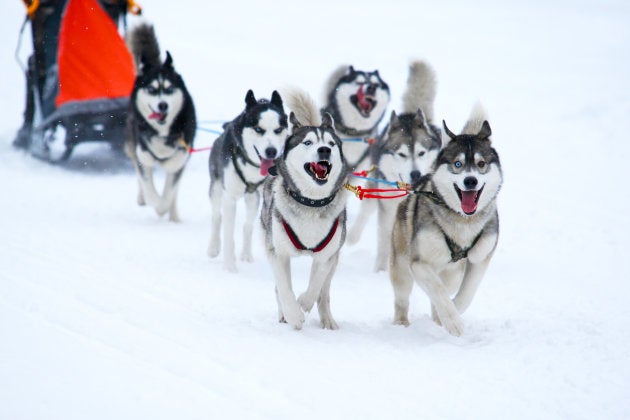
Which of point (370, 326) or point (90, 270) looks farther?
point (90, 270)

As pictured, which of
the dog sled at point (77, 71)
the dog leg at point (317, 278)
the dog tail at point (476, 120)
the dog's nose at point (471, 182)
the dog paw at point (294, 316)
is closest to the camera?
the dog's nose at point (471, 182)

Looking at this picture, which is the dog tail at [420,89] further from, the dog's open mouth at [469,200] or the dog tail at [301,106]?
the dog's open mouth at [469,200]

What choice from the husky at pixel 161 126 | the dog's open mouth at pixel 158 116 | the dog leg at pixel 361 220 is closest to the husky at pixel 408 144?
the dog leg at pixel 361 220

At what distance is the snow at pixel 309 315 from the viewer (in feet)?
7.69

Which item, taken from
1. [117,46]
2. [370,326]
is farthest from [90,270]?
[117,46]

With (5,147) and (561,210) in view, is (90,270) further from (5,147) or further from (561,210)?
(5,147)

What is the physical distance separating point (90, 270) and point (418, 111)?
239 cm

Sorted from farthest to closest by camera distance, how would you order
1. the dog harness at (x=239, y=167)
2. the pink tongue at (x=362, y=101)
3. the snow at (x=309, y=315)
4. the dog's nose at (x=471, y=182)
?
the pink tongue at (x=362, y=101) < the dog harness at (x=239, y=167) < the dog's nose at (x=471, y=182) < the snow at (x=309, y=315)

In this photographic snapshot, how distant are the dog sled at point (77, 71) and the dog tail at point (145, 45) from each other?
4.52 feet

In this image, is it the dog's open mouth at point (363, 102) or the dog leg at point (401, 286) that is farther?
the dog's open mouth at point (363, 102)

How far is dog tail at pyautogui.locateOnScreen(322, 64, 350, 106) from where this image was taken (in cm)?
563

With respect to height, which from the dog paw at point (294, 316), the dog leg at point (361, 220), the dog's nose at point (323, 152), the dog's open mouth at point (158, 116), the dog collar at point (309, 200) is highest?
the dog's nose at point (323, 152)

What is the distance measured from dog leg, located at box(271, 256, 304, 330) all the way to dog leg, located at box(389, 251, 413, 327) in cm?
55

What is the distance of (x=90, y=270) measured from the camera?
3977 millimetres
